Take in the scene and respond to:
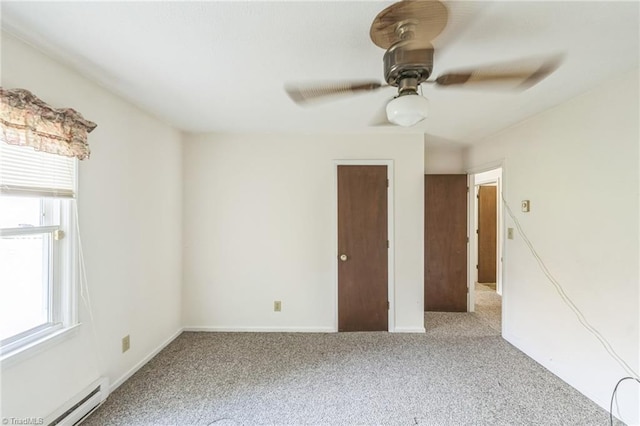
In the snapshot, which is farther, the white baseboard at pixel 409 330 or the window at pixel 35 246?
the white baseboard at pixel 409 330

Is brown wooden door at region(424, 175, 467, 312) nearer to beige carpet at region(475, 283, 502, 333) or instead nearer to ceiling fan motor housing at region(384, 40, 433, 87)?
beige carpet at region(475, 283, 502, 333)

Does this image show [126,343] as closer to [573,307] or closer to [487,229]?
[573,307]

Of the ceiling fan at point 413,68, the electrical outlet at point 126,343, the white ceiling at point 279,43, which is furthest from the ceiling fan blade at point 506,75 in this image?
the electrical outlet at point 126,343

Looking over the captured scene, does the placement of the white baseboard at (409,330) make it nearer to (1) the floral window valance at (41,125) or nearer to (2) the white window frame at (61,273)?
(2) the white window frame at (61,273)

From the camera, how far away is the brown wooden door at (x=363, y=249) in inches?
118

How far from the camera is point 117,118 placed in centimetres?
204

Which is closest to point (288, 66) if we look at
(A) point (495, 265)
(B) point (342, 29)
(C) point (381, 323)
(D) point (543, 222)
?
(B) point (342, 29)

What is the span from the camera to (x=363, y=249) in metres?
3.00

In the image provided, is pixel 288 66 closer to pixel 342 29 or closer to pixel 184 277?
pixel 342 29

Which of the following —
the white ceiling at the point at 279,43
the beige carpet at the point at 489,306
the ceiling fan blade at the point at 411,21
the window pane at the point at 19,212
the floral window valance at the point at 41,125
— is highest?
the white ceiling at the point at 279,43

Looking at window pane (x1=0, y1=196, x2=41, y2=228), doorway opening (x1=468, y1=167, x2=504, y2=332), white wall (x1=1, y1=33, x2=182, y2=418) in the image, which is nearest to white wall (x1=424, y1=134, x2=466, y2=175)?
doorway opening (x1=468, y1=167, x2=504, y2=332)

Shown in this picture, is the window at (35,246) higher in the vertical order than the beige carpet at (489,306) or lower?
higher

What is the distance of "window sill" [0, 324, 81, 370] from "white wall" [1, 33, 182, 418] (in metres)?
0.02

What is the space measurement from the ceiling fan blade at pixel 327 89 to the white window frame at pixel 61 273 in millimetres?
1641
